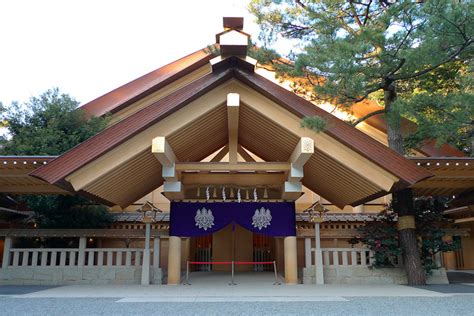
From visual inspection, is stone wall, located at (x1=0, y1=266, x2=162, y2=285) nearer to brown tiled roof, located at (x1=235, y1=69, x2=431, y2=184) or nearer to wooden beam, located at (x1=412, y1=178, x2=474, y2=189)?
brown tiled roof, located at (x1=235, y1=69, x2=431, y2=184)

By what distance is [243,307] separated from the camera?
5199 mm

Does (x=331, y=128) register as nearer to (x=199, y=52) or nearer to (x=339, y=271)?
(x=339, y=271)

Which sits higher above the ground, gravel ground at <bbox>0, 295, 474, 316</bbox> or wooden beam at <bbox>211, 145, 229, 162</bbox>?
wooden beam at <bbox>211, 145, 229, 162</bbox>

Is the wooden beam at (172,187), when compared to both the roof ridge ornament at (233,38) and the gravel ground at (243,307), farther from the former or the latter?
the roof ridge ornament at (233,38)

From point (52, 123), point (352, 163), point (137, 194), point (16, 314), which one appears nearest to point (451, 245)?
point (352, 163)

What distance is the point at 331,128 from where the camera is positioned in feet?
24.5

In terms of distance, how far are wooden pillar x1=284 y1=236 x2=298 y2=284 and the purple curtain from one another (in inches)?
7.3

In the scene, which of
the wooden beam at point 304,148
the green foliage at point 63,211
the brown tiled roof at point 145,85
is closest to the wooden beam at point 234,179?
the wooden beam at point 304,148

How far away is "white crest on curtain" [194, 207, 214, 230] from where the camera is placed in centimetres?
890

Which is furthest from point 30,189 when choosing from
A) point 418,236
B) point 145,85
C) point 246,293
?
point 418,236

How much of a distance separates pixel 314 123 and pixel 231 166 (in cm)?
232

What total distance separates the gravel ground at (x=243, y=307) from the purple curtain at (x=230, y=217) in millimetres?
3058

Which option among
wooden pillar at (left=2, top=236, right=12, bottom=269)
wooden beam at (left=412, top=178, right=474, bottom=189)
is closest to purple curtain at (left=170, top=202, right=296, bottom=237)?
wooden beam at (left=412, top=178, right=474, bottom=189)

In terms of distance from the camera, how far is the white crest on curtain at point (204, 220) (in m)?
8.90
